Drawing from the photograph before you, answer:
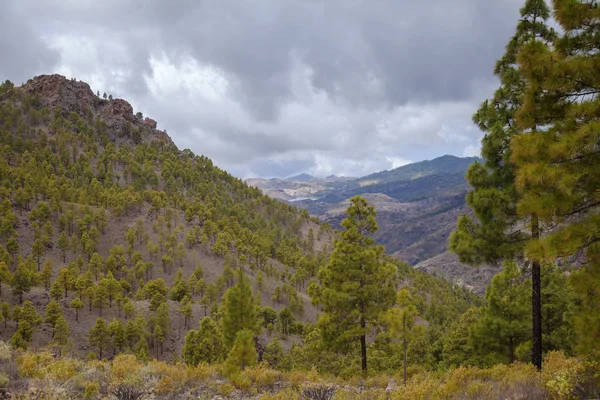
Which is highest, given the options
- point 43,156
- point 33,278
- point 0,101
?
point 0,101

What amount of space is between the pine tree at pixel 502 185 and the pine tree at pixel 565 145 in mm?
4574

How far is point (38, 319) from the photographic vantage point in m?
55.2

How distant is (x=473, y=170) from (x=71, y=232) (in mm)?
107710

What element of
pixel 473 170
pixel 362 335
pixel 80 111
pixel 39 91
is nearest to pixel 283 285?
pixel 362 335

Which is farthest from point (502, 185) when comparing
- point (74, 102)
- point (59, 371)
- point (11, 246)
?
point (74, 102)

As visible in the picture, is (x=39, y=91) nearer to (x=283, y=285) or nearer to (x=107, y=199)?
(x=107, y=199)

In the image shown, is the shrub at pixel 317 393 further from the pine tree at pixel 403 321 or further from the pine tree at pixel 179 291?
the pine tree at pixel 179 291

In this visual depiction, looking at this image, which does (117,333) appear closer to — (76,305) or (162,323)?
(162,323)

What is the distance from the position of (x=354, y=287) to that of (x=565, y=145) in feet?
49.4

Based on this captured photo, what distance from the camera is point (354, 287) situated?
64.7 ft

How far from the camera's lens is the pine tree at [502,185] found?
11805 mm

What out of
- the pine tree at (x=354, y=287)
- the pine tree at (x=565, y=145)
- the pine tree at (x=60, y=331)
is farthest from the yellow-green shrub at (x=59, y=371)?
the pine tree at (x=60, y=331)

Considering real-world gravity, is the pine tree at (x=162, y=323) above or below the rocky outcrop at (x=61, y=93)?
below

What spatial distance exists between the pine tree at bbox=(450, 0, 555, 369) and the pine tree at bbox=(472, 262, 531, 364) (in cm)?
710
